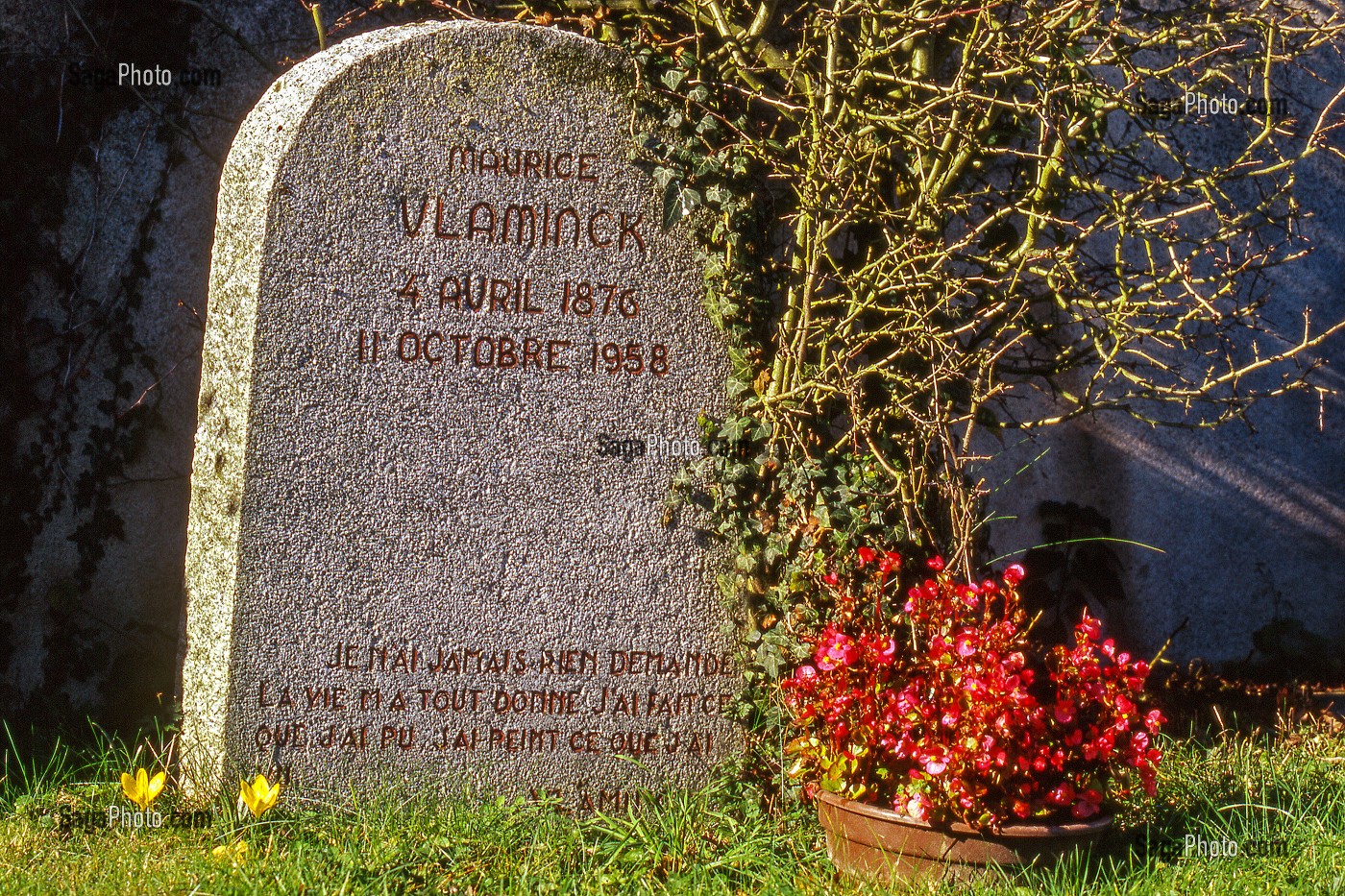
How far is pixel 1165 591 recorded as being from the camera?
4742mm

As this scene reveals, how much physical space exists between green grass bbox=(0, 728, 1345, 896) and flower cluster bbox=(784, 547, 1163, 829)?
183 mm

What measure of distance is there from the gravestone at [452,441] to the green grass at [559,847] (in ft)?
0.49

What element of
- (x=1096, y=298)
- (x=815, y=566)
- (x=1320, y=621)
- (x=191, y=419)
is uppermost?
(x=1096, y=298)

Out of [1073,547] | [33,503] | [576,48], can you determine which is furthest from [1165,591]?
[33,503]

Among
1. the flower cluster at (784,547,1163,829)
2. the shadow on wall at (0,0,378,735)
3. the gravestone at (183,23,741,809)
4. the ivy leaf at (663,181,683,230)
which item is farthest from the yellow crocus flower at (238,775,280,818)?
the ivy leaf at (663,181,683,230)

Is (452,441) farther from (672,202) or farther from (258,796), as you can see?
(258,796)

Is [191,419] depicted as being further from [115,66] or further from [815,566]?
[815,566]

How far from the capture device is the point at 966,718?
2.65 meters

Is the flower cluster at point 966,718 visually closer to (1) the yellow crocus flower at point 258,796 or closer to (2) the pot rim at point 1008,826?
(2) the pot rim at point 1008,826

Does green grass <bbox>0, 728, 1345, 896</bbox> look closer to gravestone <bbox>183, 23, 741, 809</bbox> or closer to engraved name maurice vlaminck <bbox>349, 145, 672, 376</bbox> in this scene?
gravestone <bbox>183, 23, 741, 809</bbox>

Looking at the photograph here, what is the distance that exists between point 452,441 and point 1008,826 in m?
1.62

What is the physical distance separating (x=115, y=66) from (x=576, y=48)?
1.58m

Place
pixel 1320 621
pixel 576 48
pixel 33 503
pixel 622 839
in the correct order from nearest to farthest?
1. pixel 622 839
2. pixel 576 48
3. pixel 33 503
4. pixel 1320 621

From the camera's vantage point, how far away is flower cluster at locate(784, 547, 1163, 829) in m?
2.62
